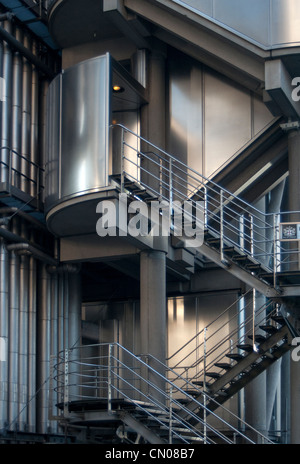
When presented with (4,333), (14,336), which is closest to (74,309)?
(14,336)

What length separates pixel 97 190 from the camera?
22.6m

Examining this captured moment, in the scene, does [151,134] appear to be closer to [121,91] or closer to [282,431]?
[121,91]

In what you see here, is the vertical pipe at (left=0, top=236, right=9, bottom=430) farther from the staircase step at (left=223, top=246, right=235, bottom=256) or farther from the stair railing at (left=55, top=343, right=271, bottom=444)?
the staircase step at (left=223, top=246, right=235, bottom=256)

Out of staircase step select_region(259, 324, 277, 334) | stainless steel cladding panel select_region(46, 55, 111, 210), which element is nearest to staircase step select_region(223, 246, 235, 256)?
staircase step select_region(259, 324, 277, 334)

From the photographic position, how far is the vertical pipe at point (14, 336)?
23.7m

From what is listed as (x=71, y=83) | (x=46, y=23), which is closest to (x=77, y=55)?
(x=46, y=23)

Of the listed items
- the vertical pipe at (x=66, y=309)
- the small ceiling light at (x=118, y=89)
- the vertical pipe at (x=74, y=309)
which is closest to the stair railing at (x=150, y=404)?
the vertical pipe at (x=66, y=309)

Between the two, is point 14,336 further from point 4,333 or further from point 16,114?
point 16,114

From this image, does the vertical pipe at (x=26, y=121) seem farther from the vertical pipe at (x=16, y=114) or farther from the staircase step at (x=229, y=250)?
the staircase step at (x=229, y=250)

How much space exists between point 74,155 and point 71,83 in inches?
78.0

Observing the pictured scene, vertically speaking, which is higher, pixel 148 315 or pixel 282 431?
pixel 148 315

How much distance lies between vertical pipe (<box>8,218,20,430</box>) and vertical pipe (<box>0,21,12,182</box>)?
1.52 m

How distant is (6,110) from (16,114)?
49 cm

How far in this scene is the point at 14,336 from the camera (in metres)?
24.2
